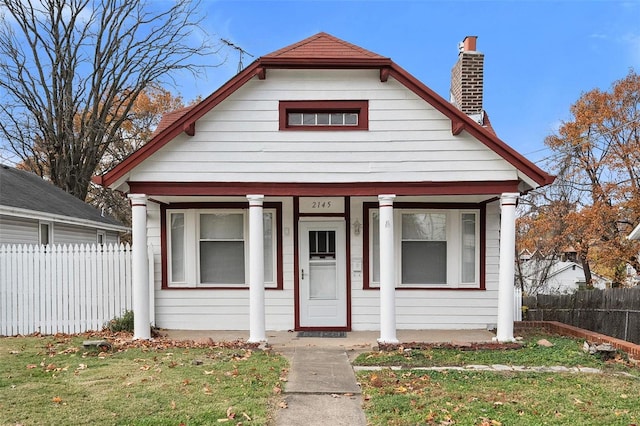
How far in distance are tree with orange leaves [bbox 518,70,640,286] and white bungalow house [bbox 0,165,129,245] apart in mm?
20105

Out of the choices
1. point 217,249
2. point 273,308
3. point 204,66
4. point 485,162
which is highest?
point 204,66

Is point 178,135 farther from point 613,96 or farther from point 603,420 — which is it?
point 613,96

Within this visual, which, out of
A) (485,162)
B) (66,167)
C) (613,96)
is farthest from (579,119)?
(66,167)

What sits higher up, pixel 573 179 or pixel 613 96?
pixel 613 96

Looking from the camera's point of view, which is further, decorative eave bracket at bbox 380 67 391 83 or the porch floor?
the porch floor

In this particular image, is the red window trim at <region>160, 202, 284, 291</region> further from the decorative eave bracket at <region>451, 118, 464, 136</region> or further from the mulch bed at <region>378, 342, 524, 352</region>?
the decorative eave bracket at <region>451, 118, 464, 136</region>

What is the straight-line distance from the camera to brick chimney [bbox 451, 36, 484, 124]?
10000 mm

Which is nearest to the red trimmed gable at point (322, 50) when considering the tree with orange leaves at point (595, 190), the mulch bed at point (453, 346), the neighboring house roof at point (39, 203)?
the mulch bed at point (453, 346)

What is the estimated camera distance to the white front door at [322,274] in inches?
357

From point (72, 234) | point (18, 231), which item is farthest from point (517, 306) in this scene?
point (72, 234)

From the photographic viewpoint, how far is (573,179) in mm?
22734

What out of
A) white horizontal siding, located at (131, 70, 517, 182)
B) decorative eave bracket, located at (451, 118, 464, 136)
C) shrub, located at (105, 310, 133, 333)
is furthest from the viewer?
shrub, located at (105, 310, 133, 333)

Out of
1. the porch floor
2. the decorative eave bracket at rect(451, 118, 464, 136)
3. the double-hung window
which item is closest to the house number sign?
the double-hung window

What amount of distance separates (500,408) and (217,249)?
6.27 meters
